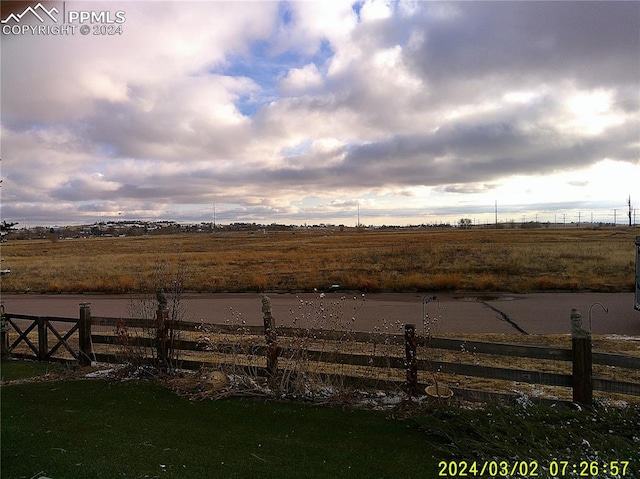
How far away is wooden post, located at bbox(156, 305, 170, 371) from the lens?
7.72 metres

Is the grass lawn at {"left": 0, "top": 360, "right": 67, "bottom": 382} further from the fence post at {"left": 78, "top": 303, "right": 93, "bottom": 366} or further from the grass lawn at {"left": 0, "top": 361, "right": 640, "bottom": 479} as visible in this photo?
the grass lawn at {"left": 0, "top": 361, "right": 640, "bottom": 479}

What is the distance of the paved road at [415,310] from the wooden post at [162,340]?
3849 mm

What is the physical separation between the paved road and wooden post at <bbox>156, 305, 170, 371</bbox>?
3.85m

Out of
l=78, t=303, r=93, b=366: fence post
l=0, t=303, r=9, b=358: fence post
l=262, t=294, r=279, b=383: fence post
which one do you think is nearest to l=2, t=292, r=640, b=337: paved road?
l=0, t=303, r=9, b=358: fence post

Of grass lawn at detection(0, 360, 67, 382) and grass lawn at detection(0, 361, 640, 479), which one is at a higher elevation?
grass lawn at detection(0, 361, 640, 479)

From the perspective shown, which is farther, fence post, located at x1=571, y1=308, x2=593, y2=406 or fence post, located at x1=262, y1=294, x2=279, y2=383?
fence post, located at x1=262, y1=294, x2=279, y2=383

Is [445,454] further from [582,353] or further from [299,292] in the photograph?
[299,292]

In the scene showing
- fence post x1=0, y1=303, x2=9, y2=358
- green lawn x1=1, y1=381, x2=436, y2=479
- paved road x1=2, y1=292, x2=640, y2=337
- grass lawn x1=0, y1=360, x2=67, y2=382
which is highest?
fence post x1=0, y1=303, x2=9, y2=358

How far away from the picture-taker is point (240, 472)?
441 centimetres

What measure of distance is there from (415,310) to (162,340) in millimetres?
10218

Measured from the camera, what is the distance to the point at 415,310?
16.2 m

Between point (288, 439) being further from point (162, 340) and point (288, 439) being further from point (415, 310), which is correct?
point (415, 310)

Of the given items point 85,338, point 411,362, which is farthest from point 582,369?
point 85,338

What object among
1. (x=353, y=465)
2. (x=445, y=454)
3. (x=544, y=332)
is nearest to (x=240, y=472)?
(x=353, y=465)
